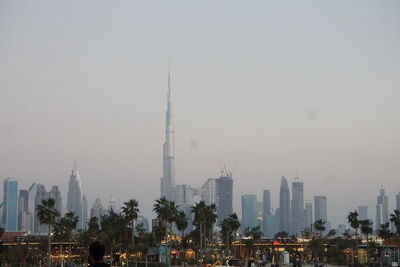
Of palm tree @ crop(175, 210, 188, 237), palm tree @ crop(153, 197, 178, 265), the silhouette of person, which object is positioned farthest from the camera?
palm tree @ crop(175, 210, 188, 237)

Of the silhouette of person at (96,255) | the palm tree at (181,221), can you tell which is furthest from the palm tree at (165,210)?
the silhouette of person at (96,255)

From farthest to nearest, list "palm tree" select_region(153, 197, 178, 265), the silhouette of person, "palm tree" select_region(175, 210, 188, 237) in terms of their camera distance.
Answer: "palm tree" select_region(175, 210, 188, 237) < "palm tree" select_region(153, 197, 178, 265) < the silhouette of person

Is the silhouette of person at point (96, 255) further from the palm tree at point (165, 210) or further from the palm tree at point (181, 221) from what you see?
the palm tree at point (181, 221)

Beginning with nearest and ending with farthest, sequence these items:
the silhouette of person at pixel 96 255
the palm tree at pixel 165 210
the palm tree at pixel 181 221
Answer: the silhouette of person at pixel 96 255 < the palm tree at pixel 165 210 < the palm tree at pixel 181 221

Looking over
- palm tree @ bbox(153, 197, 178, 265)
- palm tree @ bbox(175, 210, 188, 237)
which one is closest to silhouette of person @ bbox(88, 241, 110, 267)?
palm tree @ bbox(153, 197, 178, 265)

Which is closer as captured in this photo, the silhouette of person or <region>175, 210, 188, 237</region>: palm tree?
the silhouette of person

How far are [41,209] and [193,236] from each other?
56549 mm

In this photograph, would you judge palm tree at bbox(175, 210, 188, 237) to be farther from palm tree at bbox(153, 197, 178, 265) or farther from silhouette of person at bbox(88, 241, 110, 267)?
silhouette of person at bbox(88, 241, 110, 267)

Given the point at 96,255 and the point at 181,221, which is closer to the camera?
the point at 96,255

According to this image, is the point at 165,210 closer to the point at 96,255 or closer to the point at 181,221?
the point at 181,221

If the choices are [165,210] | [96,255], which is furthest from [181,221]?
[96,255]

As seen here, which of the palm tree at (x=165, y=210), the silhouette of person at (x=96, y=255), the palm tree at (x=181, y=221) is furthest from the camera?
the palm tree at (x=181, y=221)

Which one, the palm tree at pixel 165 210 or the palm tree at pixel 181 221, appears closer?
the palm tree at pixel 165 210

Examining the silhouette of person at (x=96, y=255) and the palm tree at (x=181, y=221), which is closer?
the silhouette of person at (x=96, y=255)
